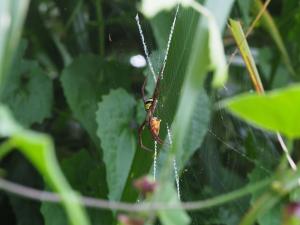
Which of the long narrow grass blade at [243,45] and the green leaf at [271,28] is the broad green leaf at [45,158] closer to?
the long narrow grass blade at [243,45]

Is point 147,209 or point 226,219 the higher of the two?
point 147,209

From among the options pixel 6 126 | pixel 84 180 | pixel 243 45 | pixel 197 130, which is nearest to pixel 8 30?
pixel 6 126

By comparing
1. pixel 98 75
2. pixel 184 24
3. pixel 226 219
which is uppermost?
pixel 184 24

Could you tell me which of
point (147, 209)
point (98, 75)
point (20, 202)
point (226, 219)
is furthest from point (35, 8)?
point (147, 209)

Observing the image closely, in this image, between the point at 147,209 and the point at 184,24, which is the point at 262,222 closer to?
the point at 184,24

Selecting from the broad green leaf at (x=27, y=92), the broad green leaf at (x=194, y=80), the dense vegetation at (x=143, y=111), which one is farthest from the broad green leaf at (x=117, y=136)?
the broad green leaf at (x=194, y=80)

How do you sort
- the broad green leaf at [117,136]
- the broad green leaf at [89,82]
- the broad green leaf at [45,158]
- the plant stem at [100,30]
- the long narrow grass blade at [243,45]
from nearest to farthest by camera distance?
the broad green leaf at [45,158], the long narrow grass blade at [243,45], the broad green leaf at [117,136], the broad green leaf at [89,82], the plant stem at [100,30]

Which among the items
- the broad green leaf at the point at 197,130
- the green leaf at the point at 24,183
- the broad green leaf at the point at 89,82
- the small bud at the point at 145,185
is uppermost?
the small bud at the point at 145,185
